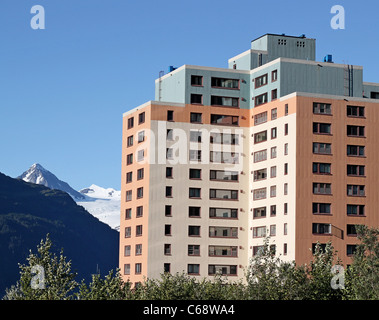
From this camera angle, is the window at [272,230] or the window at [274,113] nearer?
the window at [272,230]

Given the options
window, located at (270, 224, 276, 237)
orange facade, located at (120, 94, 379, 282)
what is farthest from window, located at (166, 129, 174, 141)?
window, located at (270, 224, 276, 237)

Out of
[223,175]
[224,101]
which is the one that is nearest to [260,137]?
[223,175]

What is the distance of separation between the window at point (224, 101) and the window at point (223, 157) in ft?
31.0

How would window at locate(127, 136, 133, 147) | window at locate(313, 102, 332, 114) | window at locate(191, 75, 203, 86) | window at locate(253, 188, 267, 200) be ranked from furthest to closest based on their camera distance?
window at locate(127, 136, 133, 147), window at locate(191, 75, 203, 86), window at locate(253, 188, 267, 200), window at locate(313, 102, 332, 114)

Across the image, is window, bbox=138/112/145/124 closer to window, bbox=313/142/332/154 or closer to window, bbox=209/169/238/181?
window, bbox=209/169/238/181

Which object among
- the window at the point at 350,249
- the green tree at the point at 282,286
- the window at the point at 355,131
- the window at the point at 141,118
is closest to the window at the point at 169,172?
the window at the point at 141,118

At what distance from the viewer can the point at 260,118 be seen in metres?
163

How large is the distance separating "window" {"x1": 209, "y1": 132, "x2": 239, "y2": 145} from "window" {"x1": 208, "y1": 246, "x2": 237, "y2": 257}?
20144 mm

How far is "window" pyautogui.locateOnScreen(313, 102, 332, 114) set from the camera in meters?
152

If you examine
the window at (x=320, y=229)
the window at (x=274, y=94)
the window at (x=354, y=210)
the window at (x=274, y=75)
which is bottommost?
the window at (x=320, y=229)

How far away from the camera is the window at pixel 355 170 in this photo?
6029 inches

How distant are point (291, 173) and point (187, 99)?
A: 26483mm

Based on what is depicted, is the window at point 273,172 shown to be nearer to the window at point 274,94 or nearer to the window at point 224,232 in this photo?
the window at point 274,94

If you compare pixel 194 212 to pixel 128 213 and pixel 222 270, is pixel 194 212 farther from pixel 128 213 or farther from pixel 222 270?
pixel 128 213
